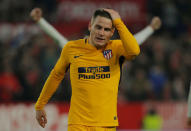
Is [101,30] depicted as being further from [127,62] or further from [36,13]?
[127,62]

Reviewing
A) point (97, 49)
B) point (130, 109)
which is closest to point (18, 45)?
point (130, 109)

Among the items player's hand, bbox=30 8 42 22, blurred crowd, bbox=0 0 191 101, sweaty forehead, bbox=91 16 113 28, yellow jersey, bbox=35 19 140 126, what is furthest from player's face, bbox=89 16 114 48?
blurred crowd, bbox=0 0 191 101

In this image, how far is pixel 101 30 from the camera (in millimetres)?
5863

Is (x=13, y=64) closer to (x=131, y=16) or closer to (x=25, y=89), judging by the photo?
(x=25, y=89)

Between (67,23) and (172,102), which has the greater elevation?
(67,23)

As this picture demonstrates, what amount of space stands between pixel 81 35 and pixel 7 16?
6.78 feet

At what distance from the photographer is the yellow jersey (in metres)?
5.93

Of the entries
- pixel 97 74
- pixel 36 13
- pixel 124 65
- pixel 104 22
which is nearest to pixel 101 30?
pixel 104 22

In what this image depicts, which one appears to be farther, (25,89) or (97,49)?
(25,89)

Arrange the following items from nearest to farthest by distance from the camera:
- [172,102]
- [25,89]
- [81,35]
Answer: [25,89]
[172,102]
[81,35]

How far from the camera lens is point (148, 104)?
12859mm

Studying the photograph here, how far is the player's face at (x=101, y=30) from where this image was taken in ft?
19.2

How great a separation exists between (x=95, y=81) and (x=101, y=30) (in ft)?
1.80

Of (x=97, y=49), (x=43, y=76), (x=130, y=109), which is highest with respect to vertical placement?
(x=97, y=49)
